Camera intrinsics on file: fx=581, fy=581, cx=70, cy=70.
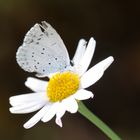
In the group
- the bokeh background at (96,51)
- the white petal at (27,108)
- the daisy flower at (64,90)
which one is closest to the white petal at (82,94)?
the daisy flower at (64,90)

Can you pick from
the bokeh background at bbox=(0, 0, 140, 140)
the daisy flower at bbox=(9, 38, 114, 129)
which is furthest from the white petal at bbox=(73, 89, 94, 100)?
the bokeh background at bbox=(0, 0, 140, 140)

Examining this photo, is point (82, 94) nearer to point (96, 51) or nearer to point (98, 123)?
point (98, 123)

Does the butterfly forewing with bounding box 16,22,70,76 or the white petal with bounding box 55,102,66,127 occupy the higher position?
the butterfly forewing with bounding box 16,22,70,76

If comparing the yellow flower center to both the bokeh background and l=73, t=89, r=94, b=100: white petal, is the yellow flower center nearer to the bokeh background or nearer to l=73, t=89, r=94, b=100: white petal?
l=73, t=89, r=94, b=100: white petal

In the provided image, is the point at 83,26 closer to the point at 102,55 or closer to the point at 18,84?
the point at 102,55

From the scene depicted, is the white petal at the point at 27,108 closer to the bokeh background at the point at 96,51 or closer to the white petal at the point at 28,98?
the white petal at the point at 28,98
